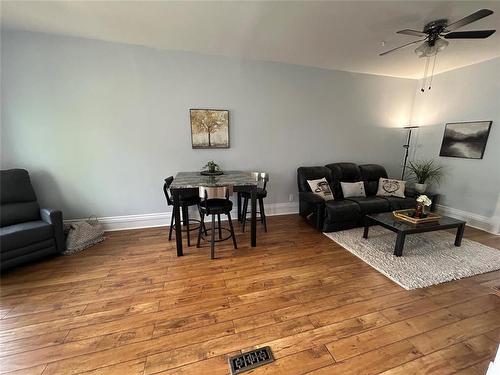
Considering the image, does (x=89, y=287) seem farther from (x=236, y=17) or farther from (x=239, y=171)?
(x=236, y=17)

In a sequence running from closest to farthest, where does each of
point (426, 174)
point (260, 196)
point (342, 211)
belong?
1. point (260, 196)
2. point (342, 211)
3. point (426, 174)

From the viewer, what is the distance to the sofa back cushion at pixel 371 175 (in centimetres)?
433

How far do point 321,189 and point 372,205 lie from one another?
87 centimetres

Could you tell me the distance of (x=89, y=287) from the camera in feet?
7.20

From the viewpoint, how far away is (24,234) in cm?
239

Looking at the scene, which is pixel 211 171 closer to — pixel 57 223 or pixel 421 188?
pixel 57 223

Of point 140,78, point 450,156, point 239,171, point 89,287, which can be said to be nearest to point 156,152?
point 140,78

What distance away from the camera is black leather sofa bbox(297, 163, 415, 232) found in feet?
11.4

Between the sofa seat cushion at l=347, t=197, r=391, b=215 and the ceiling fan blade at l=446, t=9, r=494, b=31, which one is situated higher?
the ceiling fan blade at l=446, t=9, r=494, b=31

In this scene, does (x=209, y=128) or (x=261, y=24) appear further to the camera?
(x=209, y=128)

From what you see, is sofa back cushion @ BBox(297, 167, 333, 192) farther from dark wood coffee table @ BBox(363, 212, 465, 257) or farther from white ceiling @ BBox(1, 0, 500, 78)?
white ceiling @ BBox(1, 0, 500, 78)

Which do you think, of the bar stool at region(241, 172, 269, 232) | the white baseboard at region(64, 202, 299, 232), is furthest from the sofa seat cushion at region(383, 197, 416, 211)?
the white baseboard at region(64, 202, 299, 232)

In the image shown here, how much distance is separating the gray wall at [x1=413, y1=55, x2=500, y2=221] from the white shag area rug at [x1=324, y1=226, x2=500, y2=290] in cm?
106

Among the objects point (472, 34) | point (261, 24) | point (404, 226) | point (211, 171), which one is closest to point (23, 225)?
point (211, 171)
